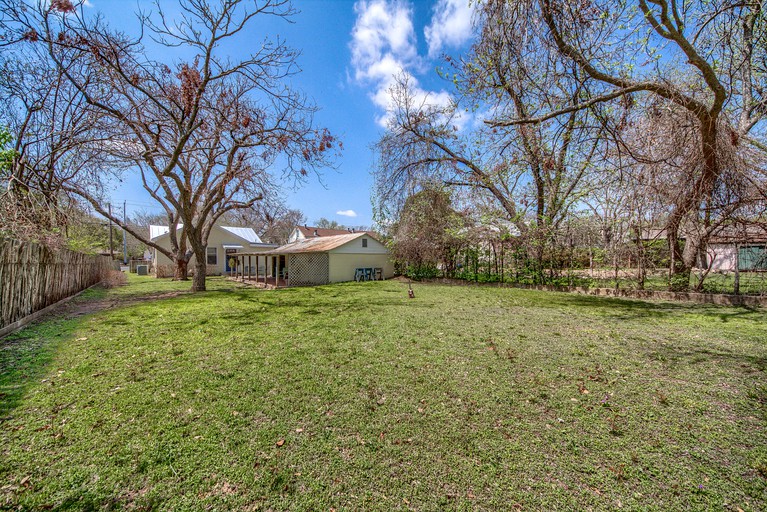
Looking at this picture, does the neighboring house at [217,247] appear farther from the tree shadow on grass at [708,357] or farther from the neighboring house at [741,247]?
the neighboring house at [741,247]

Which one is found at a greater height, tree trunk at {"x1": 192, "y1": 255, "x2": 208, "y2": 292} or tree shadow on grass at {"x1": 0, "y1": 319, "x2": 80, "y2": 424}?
tree trunk at {"x1": 192, "y1": 255, "x2": 208, "y2": 292}

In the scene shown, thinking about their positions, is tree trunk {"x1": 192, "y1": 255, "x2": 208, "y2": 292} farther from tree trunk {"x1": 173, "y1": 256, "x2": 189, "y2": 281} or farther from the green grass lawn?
the green grass lawn

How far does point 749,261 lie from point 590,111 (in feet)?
25.1

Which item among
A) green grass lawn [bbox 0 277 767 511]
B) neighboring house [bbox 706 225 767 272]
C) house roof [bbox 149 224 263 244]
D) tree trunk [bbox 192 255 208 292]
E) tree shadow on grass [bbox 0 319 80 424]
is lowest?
green grass lawn [bbox 0 277 767 511]

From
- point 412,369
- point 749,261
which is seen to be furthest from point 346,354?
point 749,261

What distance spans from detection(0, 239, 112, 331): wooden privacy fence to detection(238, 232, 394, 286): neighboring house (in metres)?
7.03

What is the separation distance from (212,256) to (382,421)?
79.4 ft

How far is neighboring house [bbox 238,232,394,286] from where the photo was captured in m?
15.6

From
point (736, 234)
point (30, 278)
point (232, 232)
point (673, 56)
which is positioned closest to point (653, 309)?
point (736, 234)

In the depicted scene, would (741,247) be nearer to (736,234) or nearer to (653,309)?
(736,234)

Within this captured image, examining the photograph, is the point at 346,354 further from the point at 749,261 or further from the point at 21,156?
the point at 749,261

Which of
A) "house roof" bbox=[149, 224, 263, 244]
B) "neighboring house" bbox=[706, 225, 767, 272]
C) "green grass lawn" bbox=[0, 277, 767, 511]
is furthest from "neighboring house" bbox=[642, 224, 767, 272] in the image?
"house roof" bbox=[149, 224, 263, 244]

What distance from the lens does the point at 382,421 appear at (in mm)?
2670

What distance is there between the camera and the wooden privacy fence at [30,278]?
16.4 ft
